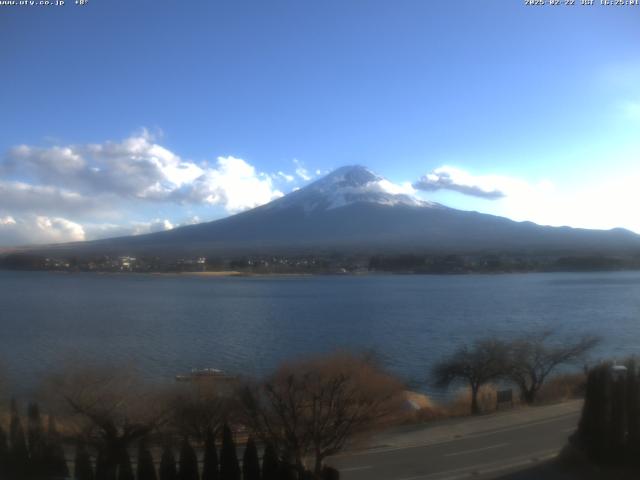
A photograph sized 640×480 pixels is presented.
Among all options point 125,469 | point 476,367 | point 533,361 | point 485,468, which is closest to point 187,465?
point 125,469

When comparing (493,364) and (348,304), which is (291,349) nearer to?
(493,364)

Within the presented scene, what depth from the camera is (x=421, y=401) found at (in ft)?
26.4

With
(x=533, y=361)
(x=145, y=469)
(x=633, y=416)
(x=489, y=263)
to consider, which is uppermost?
(x=489, y=263)

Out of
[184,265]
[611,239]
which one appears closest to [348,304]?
[184,265]

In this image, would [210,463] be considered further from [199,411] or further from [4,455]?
[4,455]

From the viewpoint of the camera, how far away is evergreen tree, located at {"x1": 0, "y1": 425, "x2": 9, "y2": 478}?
4048mm

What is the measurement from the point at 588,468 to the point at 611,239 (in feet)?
181

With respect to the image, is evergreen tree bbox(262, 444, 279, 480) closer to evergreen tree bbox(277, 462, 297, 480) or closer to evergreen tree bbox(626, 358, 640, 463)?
evergreen tree bbox(277, 462, 297, 480)

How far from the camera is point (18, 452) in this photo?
4.18 metres

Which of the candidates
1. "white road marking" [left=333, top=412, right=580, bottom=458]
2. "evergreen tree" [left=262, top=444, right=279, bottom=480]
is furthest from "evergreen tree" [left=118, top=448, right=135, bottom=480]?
"white road marking" [left=333, top=412, right=580, bottom=458]

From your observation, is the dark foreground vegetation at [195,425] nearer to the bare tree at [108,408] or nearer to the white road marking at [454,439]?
the bare tree at [108,408]

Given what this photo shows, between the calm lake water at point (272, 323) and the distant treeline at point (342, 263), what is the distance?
11108 millimetres

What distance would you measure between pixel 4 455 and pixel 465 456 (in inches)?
136

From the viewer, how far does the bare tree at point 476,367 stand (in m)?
8.41
